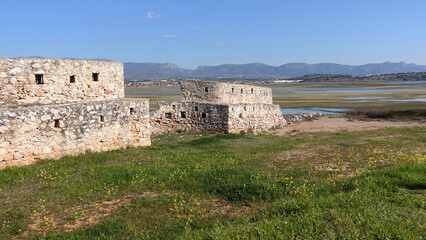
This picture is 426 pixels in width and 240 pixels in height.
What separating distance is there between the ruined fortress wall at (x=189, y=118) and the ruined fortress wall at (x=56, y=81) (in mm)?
8775

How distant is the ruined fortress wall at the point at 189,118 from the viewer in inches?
926

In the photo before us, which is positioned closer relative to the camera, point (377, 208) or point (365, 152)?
point (377, 208)

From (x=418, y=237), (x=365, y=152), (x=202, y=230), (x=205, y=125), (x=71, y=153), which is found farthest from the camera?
(x=205, y=125)

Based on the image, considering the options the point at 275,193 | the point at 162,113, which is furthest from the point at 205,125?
the point at 275,193

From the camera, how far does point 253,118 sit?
2698cm

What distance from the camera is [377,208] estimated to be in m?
6.23

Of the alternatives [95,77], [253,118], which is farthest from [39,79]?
[253,118]

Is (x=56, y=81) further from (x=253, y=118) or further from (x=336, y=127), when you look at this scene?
(x=336, y=127)

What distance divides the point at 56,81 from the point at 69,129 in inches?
90.0

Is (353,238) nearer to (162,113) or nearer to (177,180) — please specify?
(177,180)

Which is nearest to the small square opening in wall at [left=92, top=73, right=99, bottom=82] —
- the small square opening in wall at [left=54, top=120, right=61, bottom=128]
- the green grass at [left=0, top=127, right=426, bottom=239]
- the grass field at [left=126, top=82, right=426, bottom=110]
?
the small square opening in wall at [left=54, top=120, right=61, bottom=128]

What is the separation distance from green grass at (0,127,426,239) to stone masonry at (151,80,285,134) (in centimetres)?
1079

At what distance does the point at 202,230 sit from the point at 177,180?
3.57m

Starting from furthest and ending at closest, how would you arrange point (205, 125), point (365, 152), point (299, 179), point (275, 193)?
point (205, 125), point (365, 152), point (299, 179), point (275, 193)
